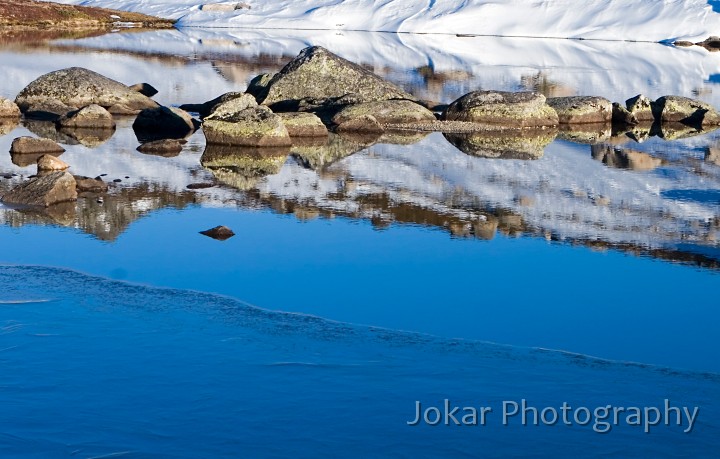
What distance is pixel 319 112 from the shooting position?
63.5ft

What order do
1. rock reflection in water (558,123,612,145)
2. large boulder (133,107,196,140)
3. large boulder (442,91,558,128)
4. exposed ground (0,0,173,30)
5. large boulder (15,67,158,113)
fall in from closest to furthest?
large boulder (133,107,196,140)
rock reflection in water (558,123,612,145)
large boulder (442,91,558,128)
large boulder (15,67,158,113)
exposed ground (0,0,173,30)

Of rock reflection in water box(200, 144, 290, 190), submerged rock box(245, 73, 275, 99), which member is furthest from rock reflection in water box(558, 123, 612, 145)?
submerged rock box(245, 73, 275, 99)

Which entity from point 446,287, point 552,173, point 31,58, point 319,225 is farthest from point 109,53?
point 446,287

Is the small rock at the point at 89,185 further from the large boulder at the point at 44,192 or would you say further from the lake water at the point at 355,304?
the large boulder at the point at 44,192

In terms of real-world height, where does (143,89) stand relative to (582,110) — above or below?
below

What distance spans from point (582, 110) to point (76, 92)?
992 cm

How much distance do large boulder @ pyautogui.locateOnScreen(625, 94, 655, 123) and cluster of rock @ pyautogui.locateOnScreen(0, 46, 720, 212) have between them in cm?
3

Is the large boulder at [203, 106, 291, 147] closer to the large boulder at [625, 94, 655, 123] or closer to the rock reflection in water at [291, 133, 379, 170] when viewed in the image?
the rock reflection in water at [291, 133, 379, 170]

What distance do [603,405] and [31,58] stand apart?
28.3m

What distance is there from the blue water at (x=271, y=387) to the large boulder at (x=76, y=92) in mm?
12865

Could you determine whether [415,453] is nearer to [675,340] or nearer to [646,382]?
[646,382]

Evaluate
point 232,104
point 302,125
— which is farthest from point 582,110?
point 232,104

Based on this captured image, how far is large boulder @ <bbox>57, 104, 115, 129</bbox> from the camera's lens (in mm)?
17500

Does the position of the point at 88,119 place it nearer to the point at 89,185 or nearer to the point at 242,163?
the point at 242,163
